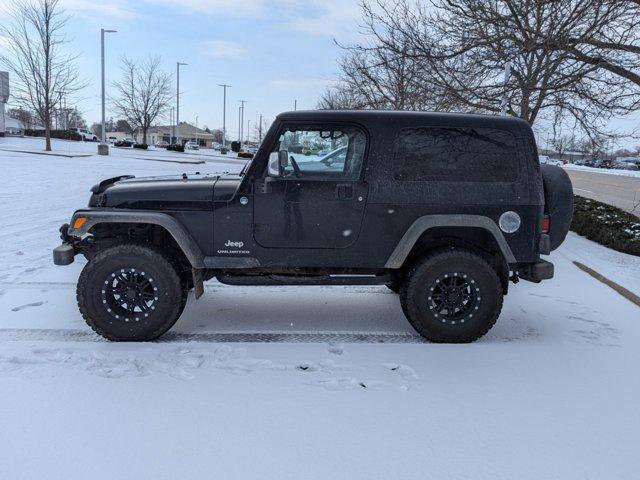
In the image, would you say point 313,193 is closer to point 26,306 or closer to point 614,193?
point 26,306

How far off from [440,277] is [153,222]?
2.38 meters

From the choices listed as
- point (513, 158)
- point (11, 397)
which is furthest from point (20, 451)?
point (513, 158)

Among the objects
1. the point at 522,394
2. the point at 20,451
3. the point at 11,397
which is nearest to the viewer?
the point at 20,451

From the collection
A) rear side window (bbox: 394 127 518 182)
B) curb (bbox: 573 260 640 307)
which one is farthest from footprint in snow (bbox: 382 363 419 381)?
curb (bbox: 573 260 640 307)

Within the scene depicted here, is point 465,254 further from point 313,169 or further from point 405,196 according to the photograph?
point 313,169

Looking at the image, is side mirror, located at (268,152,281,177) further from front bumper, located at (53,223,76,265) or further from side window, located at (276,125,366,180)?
front bumper, located at (53,223,76,265)

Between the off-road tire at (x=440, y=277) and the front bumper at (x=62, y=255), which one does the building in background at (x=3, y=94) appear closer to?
the front bumper at (x=62, y=255)

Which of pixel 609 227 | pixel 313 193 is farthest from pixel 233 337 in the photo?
pixel 609 227

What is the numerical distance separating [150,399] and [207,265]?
4.28 feet

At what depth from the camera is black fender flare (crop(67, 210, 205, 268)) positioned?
14.2 ft

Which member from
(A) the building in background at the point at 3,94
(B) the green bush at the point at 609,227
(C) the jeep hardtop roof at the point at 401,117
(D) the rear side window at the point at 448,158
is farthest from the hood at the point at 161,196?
(A) the building in background at the point at 3,94

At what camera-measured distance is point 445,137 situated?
4.47m

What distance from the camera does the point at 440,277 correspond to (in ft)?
14.6

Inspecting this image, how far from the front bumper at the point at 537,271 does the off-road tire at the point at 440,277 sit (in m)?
0.36
